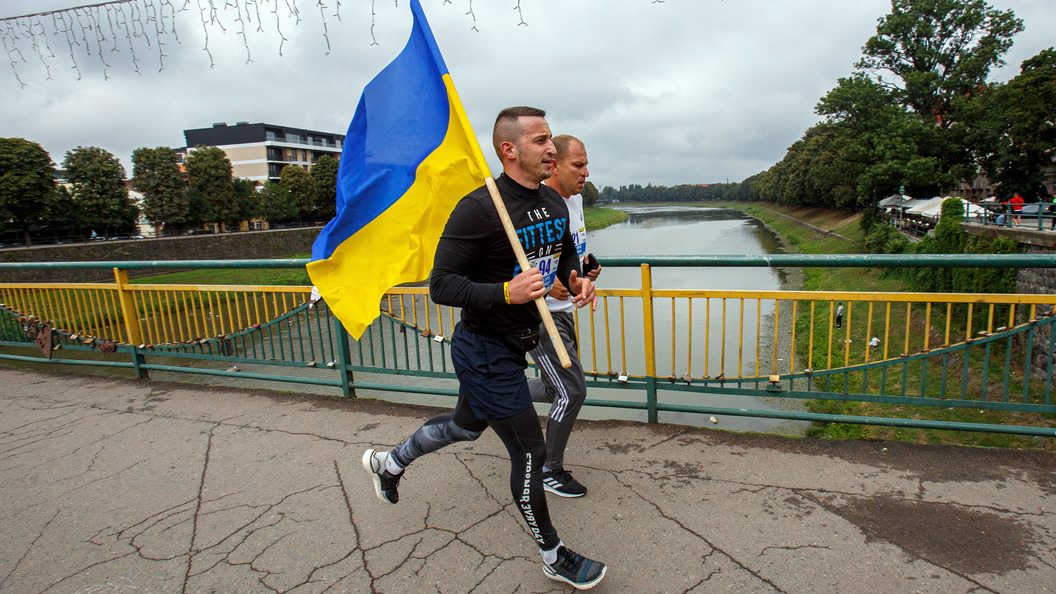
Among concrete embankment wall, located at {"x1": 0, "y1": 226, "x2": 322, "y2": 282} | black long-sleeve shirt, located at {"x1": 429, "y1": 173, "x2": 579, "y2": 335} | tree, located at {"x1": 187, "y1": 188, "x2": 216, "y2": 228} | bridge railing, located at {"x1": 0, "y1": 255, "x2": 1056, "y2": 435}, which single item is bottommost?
concrete embankment wall, located at {"x1": 0, "y1": 226, "x2": 322, "y2": 282}

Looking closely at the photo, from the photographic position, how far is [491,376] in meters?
2.32

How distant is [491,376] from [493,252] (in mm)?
478

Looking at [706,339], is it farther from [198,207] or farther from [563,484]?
[198,207]

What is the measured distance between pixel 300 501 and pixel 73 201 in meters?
45.9

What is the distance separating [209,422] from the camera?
432 centimetres

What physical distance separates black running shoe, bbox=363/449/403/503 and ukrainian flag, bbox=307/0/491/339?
2.13 ft

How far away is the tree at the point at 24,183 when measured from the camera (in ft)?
108

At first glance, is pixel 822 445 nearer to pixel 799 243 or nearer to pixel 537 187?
pixel 537 187

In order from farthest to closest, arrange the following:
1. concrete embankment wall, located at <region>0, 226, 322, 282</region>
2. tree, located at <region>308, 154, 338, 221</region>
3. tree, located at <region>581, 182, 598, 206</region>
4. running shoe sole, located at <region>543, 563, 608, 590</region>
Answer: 1. tree, located at <region>308, 154, 338, 221</region>
2. concrete embankment wall, located at <region>0, 226, 322, 282</region>
3. tree, located at <region>581, 182, 598, 206</region>
4. running shoe sole, located at <region>543, 563, 608, 590</region>

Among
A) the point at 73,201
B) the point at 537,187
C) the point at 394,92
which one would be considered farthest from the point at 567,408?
the point at 73,201

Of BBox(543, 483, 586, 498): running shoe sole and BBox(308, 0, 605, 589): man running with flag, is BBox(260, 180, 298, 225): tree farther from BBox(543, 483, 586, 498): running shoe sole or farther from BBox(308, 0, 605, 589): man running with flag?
BBox(543, 483, 586, 498): running shoe sole

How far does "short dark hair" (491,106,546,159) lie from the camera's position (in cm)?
233

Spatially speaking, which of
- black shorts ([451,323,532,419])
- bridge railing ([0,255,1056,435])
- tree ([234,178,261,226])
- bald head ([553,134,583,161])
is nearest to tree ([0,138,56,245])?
tree ([234,178,261,226])

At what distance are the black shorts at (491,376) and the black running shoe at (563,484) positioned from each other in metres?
0.87
